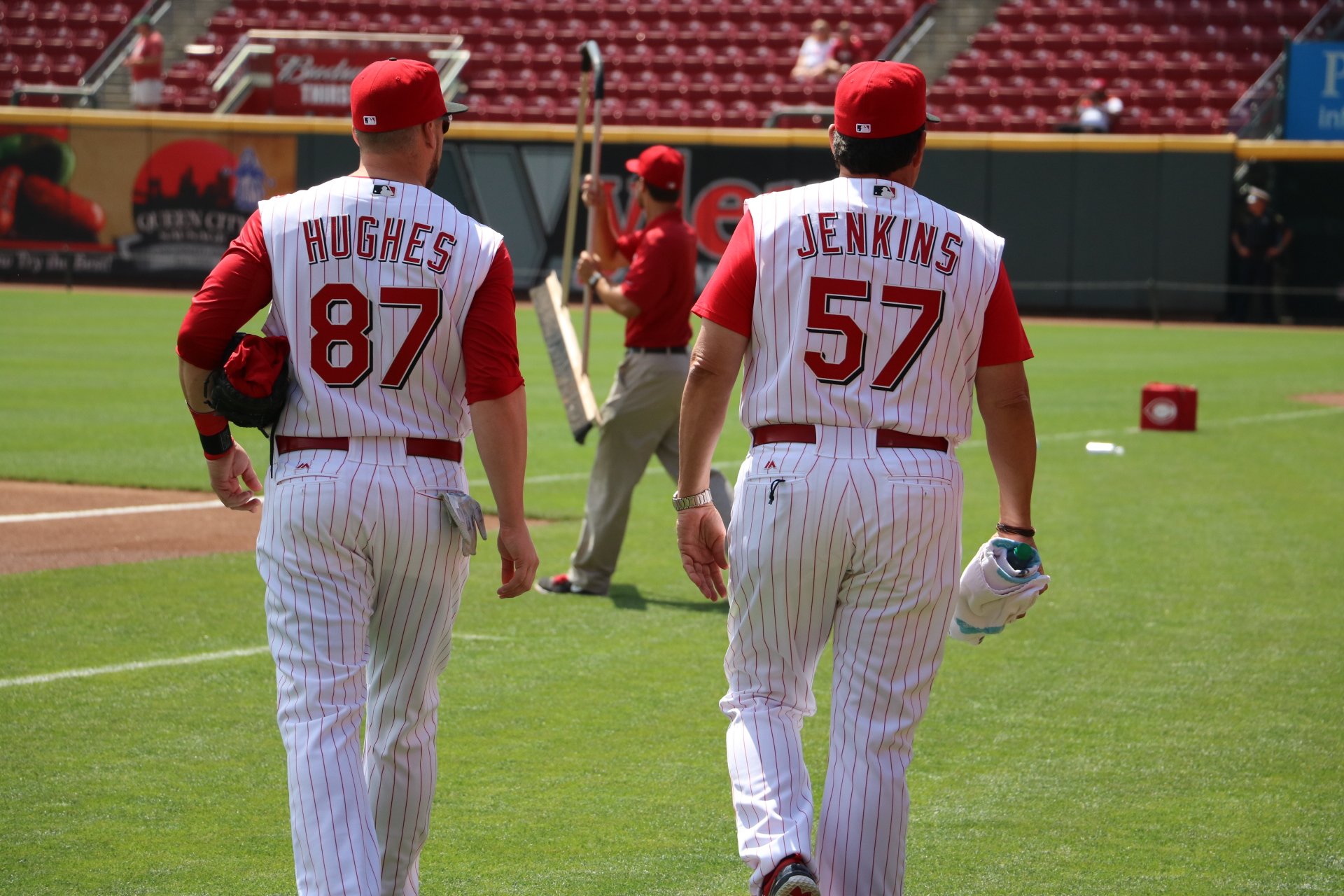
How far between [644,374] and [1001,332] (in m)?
4.36

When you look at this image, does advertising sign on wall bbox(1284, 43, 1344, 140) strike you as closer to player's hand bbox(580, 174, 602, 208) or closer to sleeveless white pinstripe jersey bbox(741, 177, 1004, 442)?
player's hand bbox(580, 174, 602, 208)

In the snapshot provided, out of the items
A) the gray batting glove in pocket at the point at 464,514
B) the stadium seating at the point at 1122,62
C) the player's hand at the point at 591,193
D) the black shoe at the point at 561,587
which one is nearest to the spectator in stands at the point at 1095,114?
the stadium seating at the point at 1122,62

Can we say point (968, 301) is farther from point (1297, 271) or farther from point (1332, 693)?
point (1297, 271)

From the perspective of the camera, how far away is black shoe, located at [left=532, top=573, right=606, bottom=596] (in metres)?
8.00

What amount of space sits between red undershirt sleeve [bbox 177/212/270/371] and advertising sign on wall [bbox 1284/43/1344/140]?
84.7ft

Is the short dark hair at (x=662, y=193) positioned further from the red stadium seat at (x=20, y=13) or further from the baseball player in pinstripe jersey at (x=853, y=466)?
the red stadium seat at (x=20, y=13)

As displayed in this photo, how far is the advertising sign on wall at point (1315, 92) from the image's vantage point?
26.1 meters

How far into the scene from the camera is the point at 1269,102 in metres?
26.9

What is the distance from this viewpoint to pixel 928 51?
3152 centimetres

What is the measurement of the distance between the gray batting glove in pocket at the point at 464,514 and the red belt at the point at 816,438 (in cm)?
67

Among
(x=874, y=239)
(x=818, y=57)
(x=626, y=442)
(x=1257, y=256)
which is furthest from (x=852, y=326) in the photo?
(x=818, y=57)

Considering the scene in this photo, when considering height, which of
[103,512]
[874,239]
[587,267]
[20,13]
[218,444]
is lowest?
[103,512]

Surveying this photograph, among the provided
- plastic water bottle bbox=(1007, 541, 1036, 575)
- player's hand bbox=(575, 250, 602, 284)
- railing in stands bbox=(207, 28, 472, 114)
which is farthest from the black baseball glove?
railing in stands bbox=(207, 28, 472, 114)

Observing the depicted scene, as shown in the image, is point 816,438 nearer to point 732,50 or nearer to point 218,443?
point 218,443
